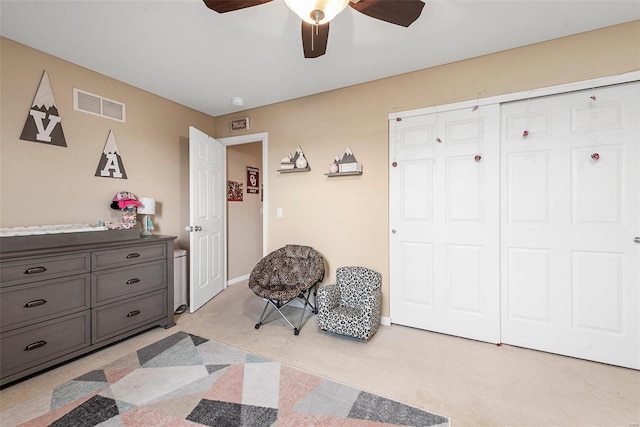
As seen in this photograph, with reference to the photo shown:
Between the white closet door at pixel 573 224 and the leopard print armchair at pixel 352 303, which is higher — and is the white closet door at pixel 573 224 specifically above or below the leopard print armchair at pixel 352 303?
above

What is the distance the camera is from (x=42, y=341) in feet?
6.48

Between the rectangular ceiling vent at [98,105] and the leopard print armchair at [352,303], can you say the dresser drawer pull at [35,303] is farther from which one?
the leopard print armchair at [352,303]

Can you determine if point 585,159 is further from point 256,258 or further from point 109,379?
point 256,258

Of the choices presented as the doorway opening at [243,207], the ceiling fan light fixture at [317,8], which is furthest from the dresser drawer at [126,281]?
the ceiling fan light fixture at [317,8]

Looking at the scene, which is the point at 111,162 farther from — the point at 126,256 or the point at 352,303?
the point at 352,303

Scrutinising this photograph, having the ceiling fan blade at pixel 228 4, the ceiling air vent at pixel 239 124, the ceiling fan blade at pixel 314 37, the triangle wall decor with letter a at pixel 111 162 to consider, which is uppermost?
the ceiling air vent at pixel 239 124

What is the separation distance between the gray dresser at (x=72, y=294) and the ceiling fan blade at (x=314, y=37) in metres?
2.17

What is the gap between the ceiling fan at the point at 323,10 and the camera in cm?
121

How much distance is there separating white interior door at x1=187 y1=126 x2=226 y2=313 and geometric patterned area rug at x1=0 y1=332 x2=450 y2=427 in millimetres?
1203

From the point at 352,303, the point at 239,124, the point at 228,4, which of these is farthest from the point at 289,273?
the point at 228,4

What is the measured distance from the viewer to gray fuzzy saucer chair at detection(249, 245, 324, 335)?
2.81 m

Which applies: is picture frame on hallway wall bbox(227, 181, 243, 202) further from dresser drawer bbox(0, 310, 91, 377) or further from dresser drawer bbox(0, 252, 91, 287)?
dresser drawer bbox(0, 310, 91, 377)

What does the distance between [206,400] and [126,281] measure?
1.35 metres

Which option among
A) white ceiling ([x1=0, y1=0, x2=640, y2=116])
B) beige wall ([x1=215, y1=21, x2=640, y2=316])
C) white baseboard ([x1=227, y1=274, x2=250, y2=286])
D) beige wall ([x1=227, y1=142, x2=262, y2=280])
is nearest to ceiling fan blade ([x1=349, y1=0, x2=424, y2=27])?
white ceiling ([x1=0, y1=0, x2=640, y2=116])
